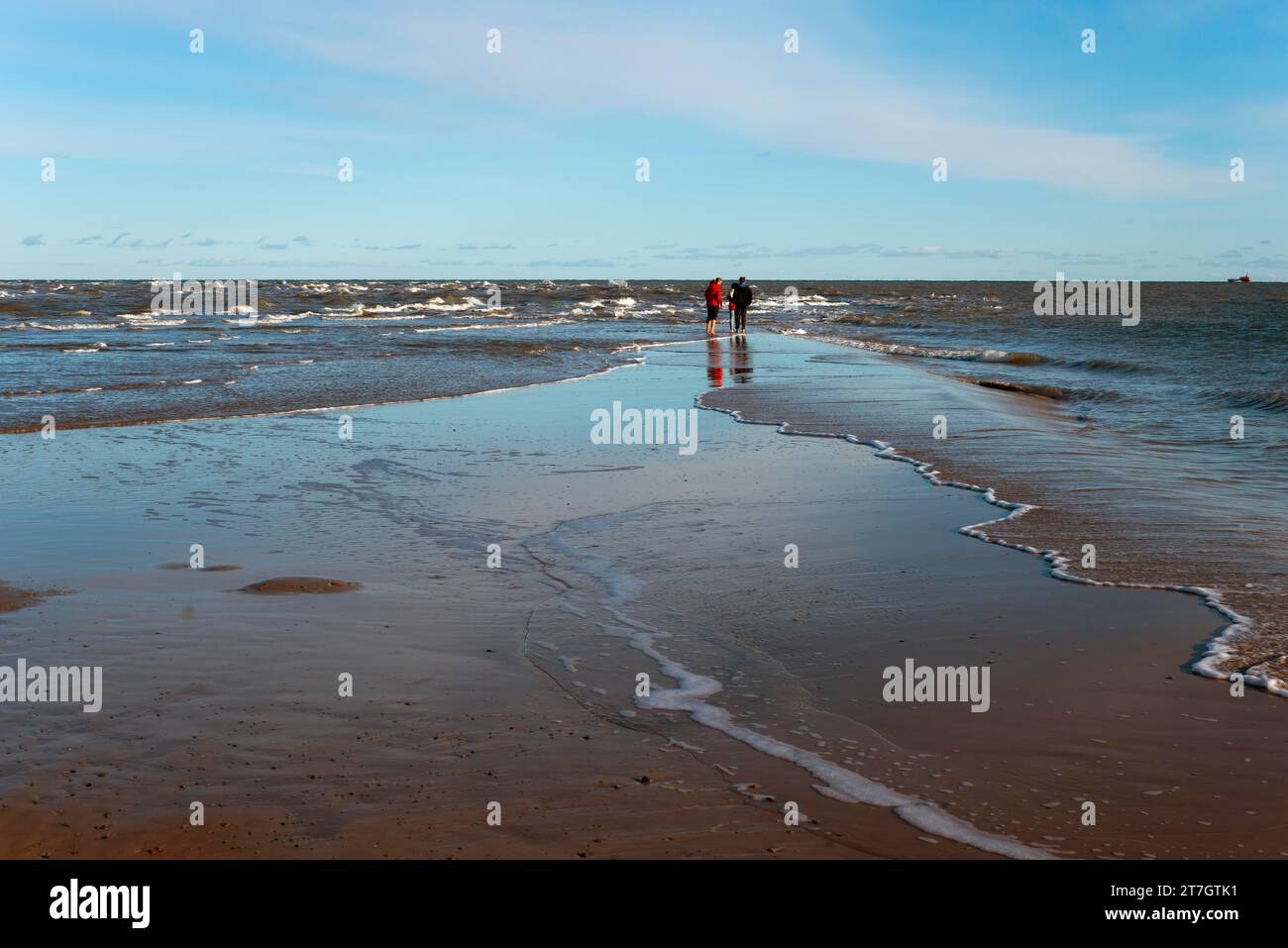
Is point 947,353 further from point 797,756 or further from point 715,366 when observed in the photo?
point 797,756

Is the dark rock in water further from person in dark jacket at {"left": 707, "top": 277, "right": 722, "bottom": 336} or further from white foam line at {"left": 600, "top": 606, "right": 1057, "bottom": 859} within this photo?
person in dark jacket at {"left": 707, "top": 277, "right": 722, "bottom": 336}

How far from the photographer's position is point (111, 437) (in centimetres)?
1334

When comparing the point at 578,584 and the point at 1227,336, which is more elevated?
the point at 1227,336

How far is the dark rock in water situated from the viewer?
21.4ft

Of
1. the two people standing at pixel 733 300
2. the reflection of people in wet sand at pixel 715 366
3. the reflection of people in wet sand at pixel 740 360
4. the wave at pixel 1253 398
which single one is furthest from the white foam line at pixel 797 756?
the two people standing at pixel 733 300

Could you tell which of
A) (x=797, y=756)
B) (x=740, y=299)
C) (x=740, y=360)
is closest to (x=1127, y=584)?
(x=797, y=756)

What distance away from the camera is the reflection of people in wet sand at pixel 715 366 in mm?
21203

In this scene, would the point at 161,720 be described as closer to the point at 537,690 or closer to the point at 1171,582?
the point at 537,690

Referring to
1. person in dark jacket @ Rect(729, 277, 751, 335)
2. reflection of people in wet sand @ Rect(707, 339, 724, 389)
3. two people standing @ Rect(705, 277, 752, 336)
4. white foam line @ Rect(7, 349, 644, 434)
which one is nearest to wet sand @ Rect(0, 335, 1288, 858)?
white foam line @ Rect(7, 349, 644, 434)

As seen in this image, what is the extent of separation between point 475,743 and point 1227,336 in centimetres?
3919

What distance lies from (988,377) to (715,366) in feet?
20.4

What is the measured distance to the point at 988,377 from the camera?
24672mm

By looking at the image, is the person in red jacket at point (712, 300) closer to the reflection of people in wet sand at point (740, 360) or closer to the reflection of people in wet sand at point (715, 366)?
the reflection of people in wet sand at point (740, 360)
